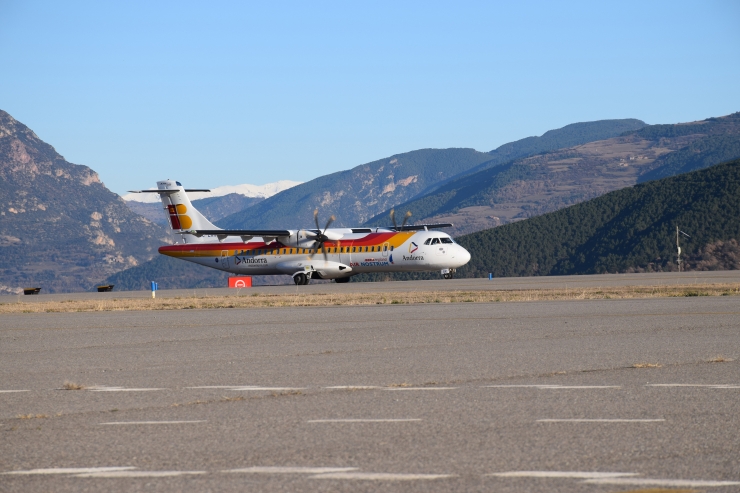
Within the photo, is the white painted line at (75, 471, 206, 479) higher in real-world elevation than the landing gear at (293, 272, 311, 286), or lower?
lower

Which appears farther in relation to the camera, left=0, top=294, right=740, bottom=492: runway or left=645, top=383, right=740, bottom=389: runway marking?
left=645, top=383, right=740, bottom=389: runway marking

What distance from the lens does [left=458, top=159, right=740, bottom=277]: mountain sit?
135500mm

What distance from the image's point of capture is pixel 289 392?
11242 millimetres

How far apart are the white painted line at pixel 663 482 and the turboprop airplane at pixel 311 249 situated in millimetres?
47679

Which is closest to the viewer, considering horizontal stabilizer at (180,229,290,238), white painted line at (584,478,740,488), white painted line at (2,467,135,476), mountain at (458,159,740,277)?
white painted line at (584,478,740,488)

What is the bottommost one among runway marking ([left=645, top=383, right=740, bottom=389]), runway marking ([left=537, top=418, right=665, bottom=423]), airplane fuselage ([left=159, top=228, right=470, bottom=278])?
runway marking ([left=537, top=418, right=665, bottom=423])

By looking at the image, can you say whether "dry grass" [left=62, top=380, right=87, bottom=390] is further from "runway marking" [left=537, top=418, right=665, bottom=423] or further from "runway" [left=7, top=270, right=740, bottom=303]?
"runway" [left=7, top=270, right=740, bottom=303]

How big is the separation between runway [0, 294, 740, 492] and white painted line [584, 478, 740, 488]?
0.03 meters

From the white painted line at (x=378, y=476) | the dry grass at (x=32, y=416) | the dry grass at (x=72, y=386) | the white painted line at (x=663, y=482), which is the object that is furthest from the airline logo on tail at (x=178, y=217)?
the white painted line at (x=663, y=482)

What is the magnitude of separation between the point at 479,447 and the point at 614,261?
5803 inches

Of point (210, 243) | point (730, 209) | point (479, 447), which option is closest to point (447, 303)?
point (479, 447)

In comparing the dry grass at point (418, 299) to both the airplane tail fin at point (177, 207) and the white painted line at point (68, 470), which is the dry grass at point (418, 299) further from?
the airplane tail fin at point (177, 207)

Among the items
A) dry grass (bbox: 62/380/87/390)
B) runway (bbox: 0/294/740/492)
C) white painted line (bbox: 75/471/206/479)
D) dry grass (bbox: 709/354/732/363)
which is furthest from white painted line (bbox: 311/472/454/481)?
dry grass (bbox: 709/354/732/363)

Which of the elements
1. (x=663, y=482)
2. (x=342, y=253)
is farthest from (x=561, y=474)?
(x=342, y=253)
